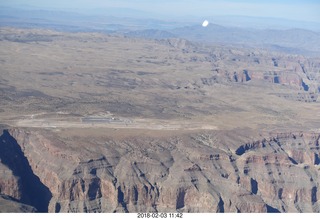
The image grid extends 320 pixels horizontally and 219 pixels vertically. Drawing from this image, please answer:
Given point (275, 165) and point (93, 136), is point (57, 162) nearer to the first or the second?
point (93, 136)

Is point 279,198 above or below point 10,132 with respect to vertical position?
below

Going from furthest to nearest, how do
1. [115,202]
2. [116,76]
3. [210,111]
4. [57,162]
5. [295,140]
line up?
[116,76], [210,111], [295,140], [57,162], [115,202]

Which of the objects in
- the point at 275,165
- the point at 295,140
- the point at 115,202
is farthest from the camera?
the point at 295,140

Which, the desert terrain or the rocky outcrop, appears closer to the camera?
the rocky outcrop

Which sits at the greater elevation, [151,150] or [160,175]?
[151,150]

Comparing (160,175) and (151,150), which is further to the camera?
(151,150)

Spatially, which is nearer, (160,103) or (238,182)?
(238,182)

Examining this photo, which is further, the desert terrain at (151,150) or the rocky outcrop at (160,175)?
the desert terrain at (151,150)

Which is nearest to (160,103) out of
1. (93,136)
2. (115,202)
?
(93,136)
